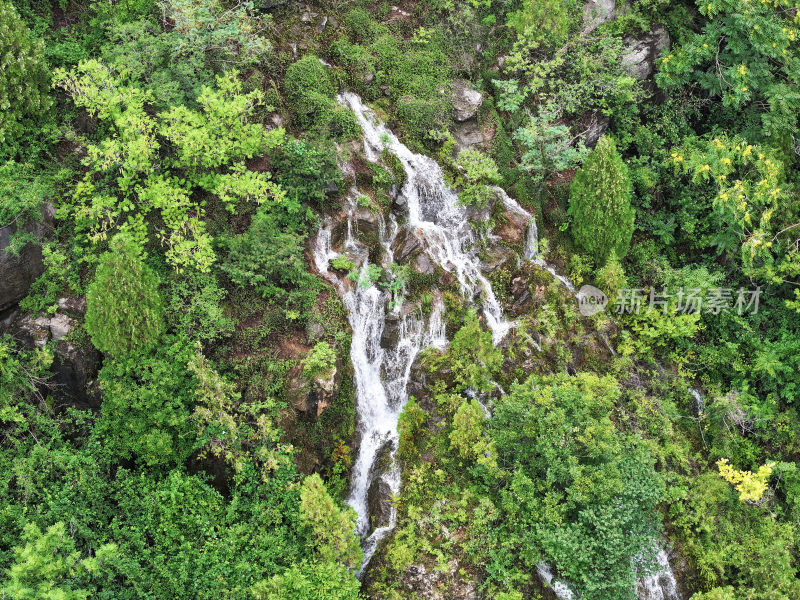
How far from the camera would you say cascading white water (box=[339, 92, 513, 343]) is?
12625 millimetres

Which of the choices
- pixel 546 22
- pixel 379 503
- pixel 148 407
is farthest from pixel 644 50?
pixel 148 407

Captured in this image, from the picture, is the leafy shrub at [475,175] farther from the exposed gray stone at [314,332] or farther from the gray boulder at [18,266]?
the gray boulder at [18,266]

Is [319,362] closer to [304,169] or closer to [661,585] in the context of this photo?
[304,169]

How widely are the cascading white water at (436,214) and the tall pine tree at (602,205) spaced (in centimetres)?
294

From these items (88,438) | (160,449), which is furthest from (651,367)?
(88,438)

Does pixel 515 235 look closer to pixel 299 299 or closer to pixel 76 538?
pixel 299 299

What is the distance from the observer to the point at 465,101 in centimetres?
1485

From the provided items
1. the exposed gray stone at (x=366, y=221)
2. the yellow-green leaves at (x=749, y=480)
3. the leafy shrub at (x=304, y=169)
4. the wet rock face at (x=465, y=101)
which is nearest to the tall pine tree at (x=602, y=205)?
the wet rock face at (x=465, y=101)

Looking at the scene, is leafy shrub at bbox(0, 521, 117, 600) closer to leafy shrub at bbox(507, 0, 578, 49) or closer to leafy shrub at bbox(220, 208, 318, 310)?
leafy shrub at bbox(220, 208, 318, 310)

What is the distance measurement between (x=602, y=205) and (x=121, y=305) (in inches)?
427

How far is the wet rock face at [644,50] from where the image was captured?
15273mm

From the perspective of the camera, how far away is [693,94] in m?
15.7

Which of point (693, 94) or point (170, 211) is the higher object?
point (170, 211)

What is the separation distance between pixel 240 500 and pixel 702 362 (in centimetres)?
1184
